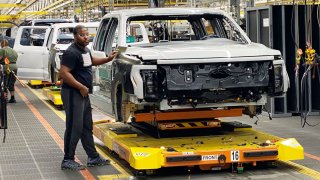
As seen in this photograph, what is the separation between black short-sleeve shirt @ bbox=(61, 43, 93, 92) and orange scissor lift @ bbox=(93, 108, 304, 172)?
2.68ft

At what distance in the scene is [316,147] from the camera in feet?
30.7

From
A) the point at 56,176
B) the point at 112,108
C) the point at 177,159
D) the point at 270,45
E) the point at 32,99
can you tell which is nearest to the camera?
the point at 177,159

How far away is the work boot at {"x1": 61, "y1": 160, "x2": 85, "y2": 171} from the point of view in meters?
7.99

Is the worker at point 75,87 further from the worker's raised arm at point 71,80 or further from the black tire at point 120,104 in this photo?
the black tire at point 120,104

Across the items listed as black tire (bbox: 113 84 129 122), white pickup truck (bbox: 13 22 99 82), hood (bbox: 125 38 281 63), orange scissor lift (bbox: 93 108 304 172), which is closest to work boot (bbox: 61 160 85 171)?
orange scissor lift (bbox: 93 108 304 172)

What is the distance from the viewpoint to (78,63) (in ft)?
25.9

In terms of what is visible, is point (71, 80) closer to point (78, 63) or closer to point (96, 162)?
point (78, 63)

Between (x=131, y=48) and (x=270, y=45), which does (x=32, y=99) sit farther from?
(x=131, y=48)

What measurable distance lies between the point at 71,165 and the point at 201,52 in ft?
7.51

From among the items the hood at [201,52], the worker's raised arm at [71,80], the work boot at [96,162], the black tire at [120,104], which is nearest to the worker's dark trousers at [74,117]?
the worker's raised arm at [71,80]

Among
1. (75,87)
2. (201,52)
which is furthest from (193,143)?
(75,87)

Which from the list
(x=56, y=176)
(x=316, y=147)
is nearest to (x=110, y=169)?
(x=56, y=176)

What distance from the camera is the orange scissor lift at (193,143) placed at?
7258 mm

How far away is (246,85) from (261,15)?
614 centimetres
